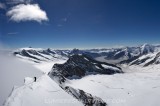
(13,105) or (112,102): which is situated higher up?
(13,105)

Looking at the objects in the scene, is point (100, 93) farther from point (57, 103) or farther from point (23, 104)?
point (23, 104)

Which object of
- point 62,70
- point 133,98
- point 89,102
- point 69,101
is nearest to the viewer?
point 69,101

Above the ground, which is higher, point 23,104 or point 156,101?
point 23,104

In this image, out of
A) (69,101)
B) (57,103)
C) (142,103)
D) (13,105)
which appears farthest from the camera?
(142,103)

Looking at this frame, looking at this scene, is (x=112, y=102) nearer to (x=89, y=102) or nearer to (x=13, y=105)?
(x=89, y=102)

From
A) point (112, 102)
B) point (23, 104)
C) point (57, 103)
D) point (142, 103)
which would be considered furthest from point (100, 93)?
point (23, 104)

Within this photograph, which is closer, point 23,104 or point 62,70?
point 23,104

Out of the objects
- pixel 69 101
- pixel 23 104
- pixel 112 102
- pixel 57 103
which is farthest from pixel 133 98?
pixel 23 104

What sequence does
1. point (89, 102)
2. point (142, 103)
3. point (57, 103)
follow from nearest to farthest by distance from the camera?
point (57, 103)
point (89, 102)
point (142, 103)

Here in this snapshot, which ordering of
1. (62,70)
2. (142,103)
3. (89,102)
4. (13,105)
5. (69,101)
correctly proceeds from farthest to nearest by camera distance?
(62,70)
(142,103)
(89,102)
(69,101)
(13,105)
